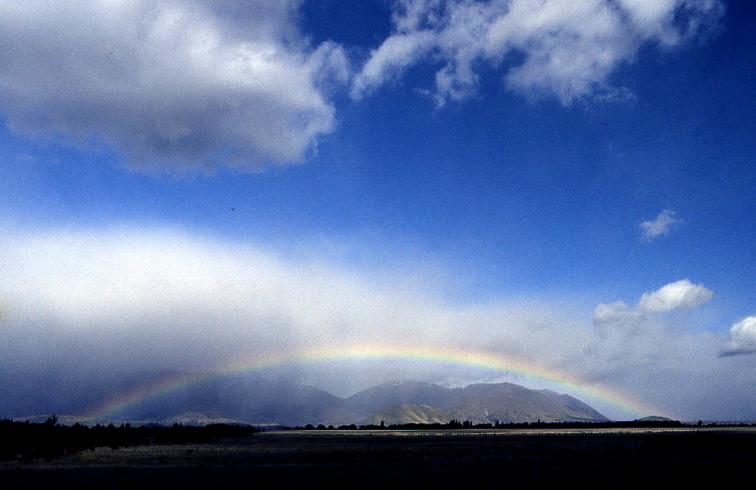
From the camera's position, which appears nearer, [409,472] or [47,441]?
[409,472]

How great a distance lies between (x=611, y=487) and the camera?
3116cm

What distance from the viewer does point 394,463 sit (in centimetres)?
4800

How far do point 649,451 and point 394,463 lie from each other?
84.9ft

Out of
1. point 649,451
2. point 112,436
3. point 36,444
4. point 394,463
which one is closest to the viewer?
point 394,463

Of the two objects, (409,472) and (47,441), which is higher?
(47,441)

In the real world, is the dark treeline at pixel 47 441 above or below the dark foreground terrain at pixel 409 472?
above

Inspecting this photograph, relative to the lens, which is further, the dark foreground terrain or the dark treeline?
the dark treeline

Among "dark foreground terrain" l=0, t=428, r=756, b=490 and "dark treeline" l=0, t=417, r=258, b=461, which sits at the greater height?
"dark treeline" l=0, t=417, r=258, b=461

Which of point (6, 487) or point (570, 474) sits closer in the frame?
point (6, 487)

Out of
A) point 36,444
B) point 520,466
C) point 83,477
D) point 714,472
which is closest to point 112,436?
point 36,444

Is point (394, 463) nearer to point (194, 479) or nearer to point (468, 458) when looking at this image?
point (468, 458)

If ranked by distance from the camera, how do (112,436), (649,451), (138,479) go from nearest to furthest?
(138,479)
(649,451)
(112,436)

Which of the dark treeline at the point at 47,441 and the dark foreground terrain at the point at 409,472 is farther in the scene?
the dark treeline at the point at 47,441

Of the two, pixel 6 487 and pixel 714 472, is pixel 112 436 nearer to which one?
pixel 6 487
